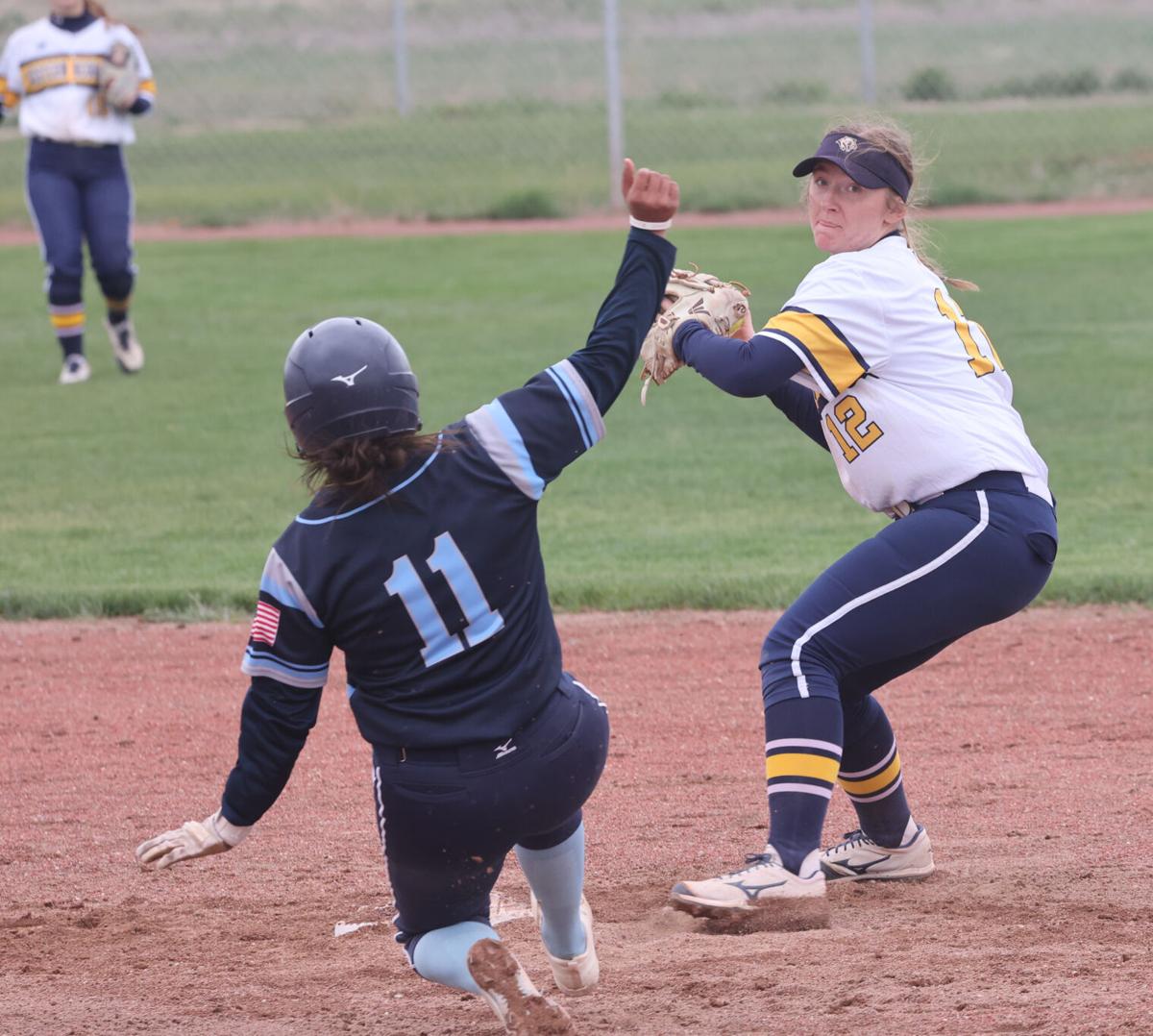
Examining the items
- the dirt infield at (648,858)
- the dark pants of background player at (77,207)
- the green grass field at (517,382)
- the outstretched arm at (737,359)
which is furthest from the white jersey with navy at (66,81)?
the outstretched arm at (737,359)

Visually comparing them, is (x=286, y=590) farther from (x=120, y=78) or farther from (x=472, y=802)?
(x=120, y=78)

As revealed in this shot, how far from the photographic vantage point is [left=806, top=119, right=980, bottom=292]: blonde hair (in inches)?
157

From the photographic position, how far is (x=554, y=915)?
354 cm

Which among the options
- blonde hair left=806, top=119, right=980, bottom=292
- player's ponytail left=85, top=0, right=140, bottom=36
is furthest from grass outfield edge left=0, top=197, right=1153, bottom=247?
blonde hair left=806, top=119, right=980, bottom=292

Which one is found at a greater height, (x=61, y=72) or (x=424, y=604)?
(x=424, y=604)

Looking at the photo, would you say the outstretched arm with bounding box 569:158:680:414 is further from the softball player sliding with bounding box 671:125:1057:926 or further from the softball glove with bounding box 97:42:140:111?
the softball glove with bounding box 97:42:140:111

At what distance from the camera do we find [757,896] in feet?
12.3

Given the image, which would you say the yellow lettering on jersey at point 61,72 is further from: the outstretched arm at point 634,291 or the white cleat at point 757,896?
the white cleat at point 757,896

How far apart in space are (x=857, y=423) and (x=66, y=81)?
8953mm

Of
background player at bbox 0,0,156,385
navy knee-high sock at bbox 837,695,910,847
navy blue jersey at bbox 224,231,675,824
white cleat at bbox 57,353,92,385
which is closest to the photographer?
navy blue jersey at bbox 224,231,675,824

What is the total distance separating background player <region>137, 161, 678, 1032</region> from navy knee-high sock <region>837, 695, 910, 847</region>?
1064 mm

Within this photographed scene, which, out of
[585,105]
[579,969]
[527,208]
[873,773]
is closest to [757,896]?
[579,969]

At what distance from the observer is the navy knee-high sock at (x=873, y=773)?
4.22m

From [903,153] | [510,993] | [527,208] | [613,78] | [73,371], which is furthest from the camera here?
[527,208]
